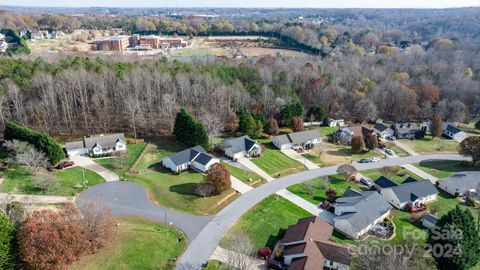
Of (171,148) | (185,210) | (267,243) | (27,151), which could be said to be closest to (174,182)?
(185,210)

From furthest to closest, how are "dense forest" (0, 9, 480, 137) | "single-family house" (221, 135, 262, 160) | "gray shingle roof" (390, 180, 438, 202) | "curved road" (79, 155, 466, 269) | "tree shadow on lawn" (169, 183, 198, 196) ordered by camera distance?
"dense forest" (0, 9, 480, 137), "single-family house" (221, 135, 262, 160), "gray shingle roof" (390, 180, 438, 202), "tree shadow on lawn" (169, 183, 198, 196), "curved road" (79, 155, 466, 269)

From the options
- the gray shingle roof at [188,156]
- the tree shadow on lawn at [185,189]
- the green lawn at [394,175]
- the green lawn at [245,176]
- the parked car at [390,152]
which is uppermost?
the gray shingle roof at [188,156]

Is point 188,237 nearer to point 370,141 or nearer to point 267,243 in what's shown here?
point 267,243

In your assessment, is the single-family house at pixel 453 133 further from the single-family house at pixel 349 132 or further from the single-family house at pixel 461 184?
the single-family house at pixel 461 184

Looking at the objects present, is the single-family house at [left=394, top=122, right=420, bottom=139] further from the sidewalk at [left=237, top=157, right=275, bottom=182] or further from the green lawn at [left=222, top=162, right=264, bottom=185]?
the green lawn at [left=222, top=162, right=264, bottom=185]

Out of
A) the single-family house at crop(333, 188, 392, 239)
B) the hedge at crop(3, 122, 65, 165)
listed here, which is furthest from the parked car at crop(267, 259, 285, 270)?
the hedge at crop(3, 122, 65, 165)

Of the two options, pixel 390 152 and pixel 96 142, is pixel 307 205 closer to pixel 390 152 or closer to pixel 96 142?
pixel 390 152

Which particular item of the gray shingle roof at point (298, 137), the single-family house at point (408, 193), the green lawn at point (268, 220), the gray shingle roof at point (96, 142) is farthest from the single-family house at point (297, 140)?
the gray shingle roof at point (96, 142)
